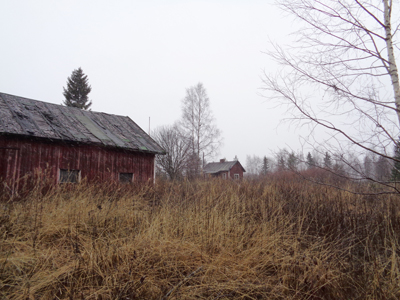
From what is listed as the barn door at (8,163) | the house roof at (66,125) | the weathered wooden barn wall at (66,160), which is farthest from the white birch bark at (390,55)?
the barn door at (8,163)

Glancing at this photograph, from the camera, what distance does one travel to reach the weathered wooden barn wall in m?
6.68

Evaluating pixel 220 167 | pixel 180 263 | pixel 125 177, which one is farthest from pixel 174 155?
pixel 180 263

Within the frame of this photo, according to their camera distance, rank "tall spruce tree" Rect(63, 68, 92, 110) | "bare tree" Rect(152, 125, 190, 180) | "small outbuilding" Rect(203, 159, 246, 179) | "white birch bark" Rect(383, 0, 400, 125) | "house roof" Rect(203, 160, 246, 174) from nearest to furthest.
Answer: "white birch bark" Rect(383, 0, 400, 125) → "bare tree" Rect(152, 125, 190, 180) → "tall spruce tree" Rect(63, 68, 92, 110) → "small outbuilding" Rect(203, 159, 246, 179) → "house roof" Rect(203, 160, 246, 174)

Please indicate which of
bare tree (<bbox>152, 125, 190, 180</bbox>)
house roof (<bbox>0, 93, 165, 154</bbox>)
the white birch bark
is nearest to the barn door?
house roof (<bbox>0, 93, 165, 154</bbox>)

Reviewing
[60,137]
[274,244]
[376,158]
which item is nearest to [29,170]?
[60,137]

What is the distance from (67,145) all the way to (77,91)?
2604 cm

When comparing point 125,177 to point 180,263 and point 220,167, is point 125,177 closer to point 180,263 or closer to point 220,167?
point 180,263

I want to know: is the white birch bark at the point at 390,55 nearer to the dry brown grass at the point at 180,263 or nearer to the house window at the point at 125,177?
the dry brown grass at the point at 180,263

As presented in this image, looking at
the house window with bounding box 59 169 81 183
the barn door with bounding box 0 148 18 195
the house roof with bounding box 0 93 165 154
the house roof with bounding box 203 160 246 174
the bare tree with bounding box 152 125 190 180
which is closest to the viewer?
the barn door with bounding box 0 148 18 195

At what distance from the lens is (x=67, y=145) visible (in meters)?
7.77

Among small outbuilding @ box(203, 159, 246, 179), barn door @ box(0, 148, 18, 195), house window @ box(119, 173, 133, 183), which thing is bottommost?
house window @ box(119, 173, 133, 183)

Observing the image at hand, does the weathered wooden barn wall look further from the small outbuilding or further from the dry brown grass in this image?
the small outbuilding

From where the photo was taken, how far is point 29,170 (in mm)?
7004

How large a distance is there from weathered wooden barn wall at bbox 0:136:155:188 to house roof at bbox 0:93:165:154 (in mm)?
319
